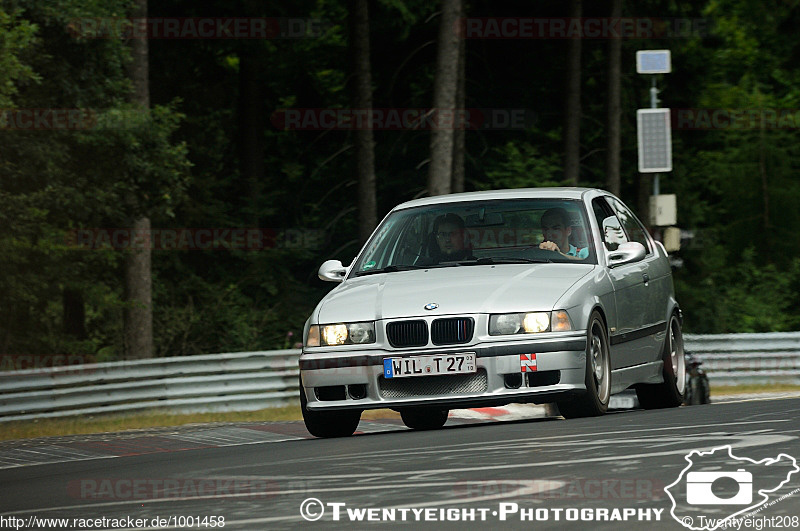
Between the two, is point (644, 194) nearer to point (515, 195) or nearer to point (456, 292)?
point (515, 195)

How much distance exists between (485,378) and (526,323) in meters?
0.46

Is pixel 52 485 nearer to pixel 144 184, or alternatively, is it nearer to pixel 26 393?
pixel 26 393

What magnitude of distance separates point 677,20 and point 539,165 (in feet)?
27.9

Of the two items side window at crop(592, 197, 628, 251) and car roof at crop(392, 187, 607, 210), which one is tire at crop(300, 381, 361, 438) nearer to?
car roof at crop(392, 187, 607, 210)

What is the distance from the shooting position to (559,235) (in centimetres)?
A: 1116

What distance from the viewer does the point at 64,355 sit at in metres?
30.7

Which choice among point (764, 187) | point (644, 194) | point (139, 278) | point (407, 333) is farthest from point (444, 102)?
point (764, 187)

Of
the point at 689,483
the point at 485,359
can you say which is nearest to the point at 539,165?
the point at 485,359

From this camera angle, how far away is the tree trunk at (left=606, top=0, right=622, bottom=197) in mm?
39281

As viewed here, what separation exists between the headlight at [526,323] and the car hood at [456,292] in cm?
4

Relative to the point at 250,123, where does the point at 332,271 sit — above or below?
below

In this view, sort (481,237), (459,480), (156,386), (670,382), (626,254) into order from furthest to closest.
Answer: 1. (156,386)
2. (670,382)
3. (481,237)
4. (626,254)
5. (459,480)

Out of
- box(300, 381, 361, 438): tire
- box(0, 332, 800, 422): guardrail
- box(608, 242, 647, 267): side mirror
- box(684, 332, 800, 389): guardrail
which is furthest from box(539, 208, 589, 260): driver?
box(684, 332, 800, 389): guardrail

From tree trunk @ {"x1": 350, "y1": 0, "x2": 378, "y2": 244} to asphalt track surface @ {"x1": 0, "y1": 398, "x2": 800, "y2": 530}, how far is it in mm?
25062
